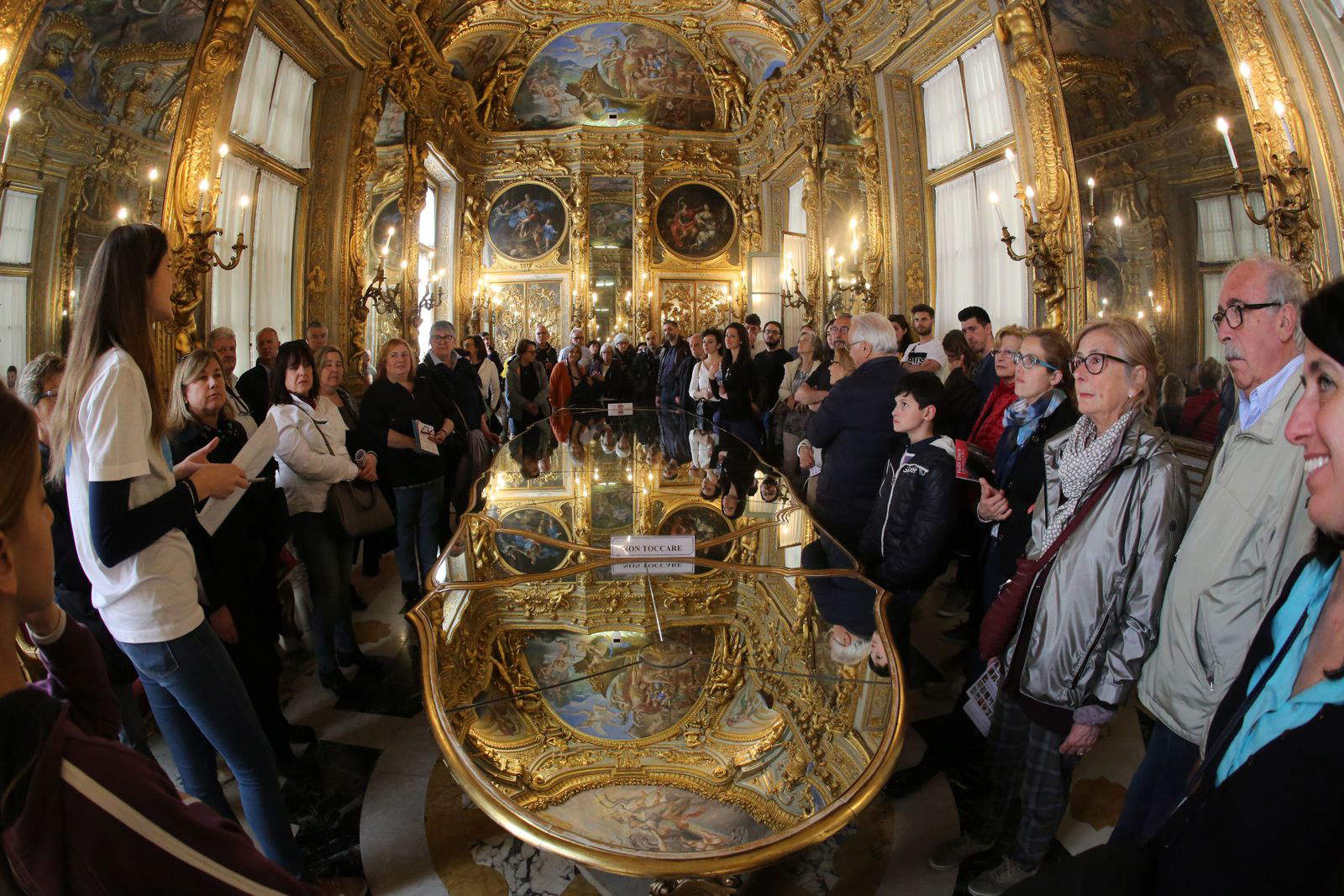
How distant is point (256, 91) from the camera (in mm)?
7121

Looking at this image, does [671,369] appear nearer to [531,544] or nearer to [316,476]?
[316,476]

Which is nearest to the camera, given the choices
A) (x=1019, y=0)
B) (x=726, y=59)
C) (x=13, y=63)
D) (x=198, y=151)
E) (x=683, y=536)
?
(x=683, y=536)

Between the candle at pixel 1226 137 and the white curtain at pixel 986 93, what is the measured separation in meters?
3.05

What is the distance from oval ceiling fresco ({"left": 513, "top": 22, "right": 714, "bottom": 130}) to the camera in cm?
1495

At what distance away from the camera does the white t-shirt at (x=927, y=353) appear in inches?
224

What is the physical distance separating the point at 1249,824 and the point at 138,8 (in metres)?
6.93

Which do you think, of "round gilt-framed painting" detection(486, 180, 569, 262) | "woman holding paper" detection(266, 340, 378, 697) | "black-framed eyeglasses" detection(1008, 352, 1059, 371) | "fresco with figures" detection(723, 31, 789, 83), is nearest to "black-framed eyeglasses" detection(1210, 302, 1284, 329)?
"black-framed eyeglasses" detection(1008, 352, 1059, 371)

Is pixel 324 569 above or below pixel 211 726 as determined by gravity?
above

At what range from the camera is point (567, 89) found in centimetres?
1592

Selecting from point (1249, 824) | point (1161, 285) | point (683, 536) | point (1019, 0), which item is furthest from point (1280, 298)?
point (1019, 0)

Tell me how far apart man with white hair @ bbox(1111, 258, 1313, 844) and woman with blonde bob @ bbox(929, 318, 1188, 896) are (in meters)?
0.09

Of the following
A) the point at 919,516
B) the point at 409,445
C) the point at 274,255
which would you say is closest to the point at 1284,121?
the point at 919,516

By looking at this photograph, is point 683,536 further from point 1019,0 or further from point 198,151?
point 1019,0

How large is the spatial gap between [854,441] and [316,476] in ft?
8.64
